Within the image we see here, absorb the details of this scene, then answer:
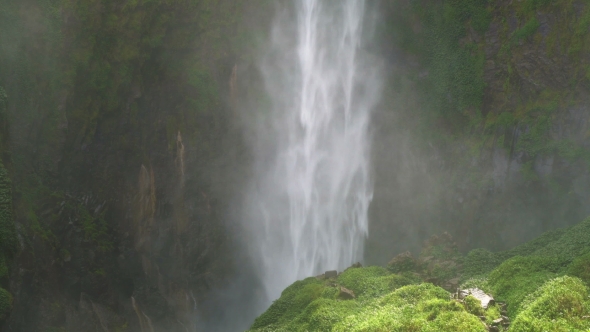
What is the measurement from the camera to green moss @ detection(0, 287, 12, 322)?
20703 mm

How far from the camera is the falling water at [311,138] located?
33594 millimetres

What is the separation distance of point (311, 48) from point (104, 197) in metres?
16.1

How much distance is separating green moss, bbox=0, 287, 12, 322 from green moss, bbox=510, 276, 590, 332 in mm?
18311

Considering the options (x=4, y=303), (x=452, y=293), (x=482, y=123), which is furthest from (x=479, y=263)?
(x=4, y=303)

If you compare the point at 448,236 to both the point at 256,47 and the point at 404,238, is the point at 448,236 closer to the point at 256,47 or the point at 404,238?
the point at 404,238

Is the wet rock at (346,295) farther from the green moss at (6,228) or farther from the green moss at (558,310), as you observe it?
the green moss at (6,228)

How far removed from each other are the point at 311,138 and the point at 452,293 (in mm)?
18239

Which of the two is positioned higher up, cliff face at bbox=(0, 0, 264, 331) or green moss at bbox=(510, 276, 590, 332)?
cliff face at bbox=(0, 0, 264, 331)

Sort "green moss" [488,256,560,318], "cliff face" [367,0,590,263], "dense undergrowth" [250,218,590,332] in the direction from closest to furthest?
"dense undergrowth" [250,218,590,332] < "green moss" [488,256,560,318] < "cliff face" [367,0,590,263]

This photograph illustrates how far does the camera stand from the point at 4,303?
2080 cm

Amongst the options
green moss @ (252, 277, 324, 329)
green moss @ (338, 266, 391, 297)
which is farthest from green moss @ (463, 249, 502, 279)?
green moss @ (252, 277, 324, 329)

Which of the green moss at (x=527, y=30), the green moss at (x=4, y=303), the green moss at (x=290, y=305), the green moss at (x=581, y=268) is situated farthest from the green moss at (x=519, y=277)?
the green moss at (x=4, y=303)

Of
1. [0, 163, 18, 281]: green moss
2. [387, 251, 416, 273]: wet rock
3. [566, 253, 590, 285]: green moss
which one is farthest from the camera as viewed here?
[387, 251, 416, 273]: wet rock

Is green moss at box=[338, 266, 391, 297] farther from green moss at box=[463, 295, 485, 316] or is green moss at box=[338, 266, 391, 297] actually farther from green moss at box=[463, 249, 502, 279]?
green moss at box=[463, 295, 485, 316]
